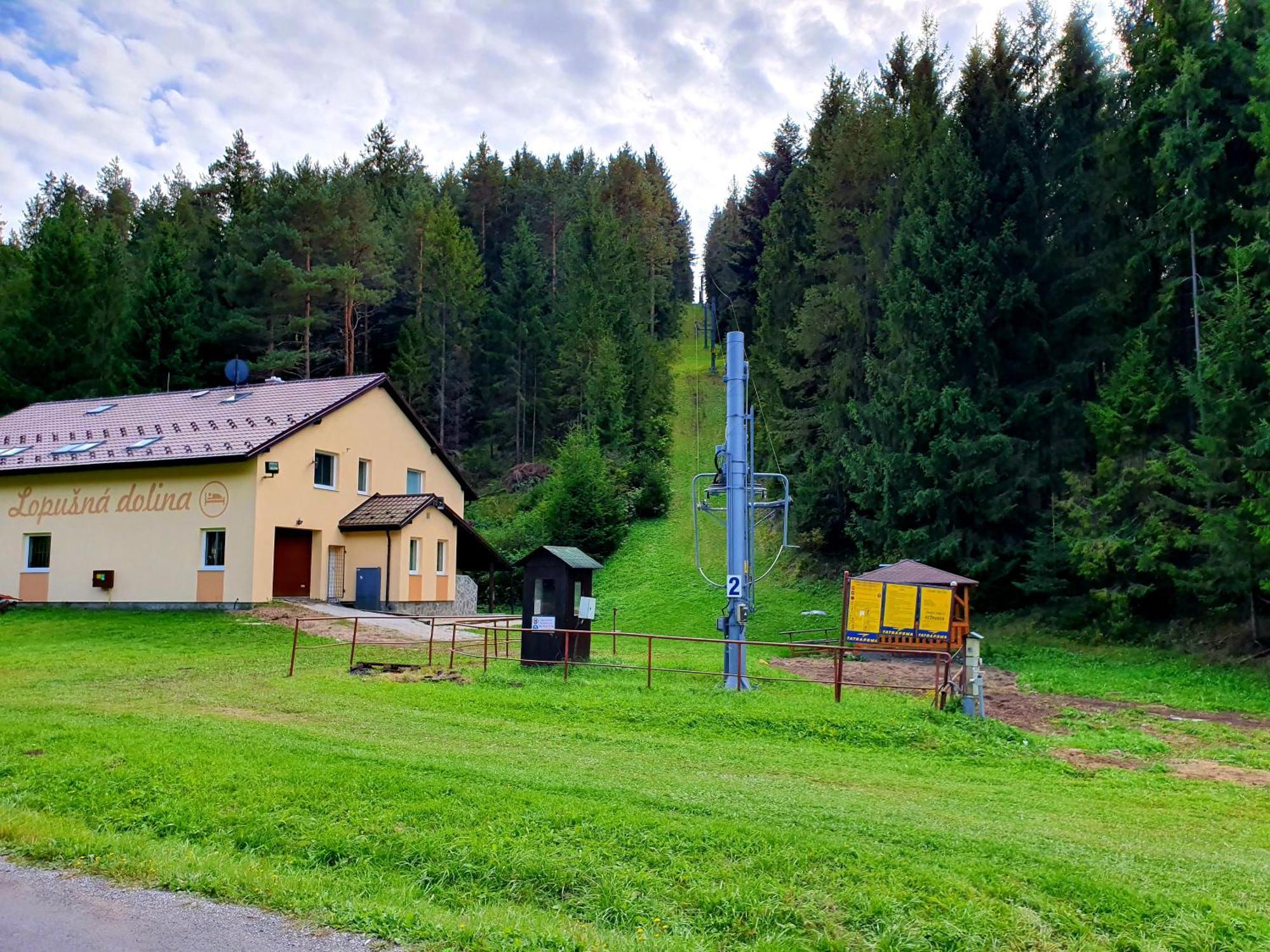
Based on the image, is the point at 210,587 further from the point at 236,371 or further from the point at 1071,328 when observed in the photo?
the point at 1071,328

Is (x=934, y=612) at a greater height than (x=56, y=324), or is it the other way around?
(x=56, y=324)

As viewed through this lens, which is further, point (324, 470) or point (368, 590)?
point (324, 470)

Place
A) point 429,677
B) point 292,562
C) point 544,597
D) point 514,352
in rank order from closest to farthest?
point 429,677 < point 544,597 < point 292,562 < point 514,352

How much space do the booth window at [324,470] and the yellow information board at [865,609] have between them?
15.6 meters

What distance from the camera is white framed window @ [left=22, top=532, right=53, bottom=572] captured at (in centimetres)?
2675

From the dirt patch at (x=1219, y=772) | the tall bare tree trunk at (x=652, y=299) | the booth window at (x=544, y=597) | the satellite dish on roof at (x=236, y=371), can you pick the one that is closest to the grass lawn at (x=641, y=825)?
the dirt patch at (x=1219, y=772)

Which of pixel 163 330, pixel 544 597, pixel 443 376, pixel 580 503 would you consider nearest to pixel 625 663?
pixel 544 597

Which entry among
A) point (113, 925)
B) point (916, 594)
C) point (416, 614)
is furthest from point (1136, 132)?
point (113, 925)

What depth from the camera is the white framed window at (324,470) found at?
88.7 ft

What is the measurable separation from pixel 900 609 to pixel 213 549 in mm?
18106

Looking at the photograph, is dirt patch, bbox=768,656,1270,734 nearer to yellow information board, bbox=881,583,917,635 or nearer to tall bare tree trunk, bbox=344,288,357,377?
yellow information board, bbox=881,583,917,635

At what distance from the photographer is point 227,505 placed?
24703mm

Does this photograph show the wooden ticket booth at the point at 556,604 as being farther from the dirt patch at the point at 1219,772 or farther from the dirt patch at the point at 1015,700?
the dirt patch at the point at 1219,772

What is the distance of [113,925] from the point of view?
4.88 metres
